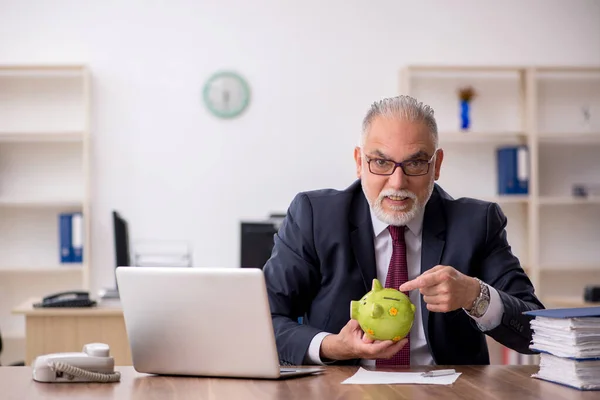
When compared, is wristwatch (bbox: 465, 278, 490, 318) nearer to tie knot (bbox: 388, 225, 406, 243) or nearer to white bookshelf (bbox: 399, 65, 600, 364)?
tie knot (bbox: 388, 225, 406, 243)

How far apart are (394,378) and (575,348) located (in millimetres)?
389

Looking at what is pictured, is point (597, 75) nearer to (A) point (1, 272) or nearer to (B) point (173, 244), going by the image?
(B) point (173, 244)

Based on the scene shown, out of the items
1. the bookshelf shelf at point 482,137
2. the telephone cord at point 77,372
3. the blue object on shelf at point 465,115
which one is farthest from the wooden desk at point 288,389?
the blue object on shelf at point 465,115

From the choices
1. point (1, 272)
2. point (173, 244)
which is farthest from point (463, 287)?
point (1, 272)

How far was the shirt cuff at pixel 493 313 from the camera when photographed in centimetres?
211

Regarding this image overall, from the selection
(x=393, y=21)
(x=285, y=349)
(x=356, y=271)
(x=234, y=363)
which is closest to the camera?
(x=234, y=363)

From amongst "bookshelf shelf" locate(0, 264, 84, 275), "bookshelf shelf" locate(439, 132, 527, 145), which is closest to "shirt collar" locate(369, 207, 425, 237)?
"bookshelf shelf" locate(439, 132, 527, 145)

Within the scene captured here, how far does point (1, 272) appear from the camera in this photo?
568cm

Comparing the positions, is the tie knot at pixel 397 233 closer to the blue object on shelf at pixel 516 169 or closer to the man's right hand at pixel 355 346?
the man's right hand at pixel 355 346

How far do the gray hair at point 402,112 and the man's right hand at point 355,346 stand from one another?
0.58 metres

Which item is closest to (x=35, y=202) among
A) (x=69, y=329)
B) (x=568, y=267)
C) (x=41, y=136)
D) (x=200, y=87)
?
(x=41, y=136)

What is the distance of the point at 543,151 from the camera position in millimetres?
5988

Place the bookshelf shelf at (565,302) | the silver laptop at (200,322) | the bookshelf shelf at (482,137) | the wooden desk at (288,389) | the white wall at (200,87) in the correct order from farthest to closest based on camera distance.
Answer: the white wall at (200,87)
the bookshelf shelf at (482,137)
the bookshelf shelf at (565,302)
the silver laptop at (200,322)
the wooden desk at (288,389)

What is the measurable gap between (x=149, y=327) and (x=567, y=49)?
4.83 meters
